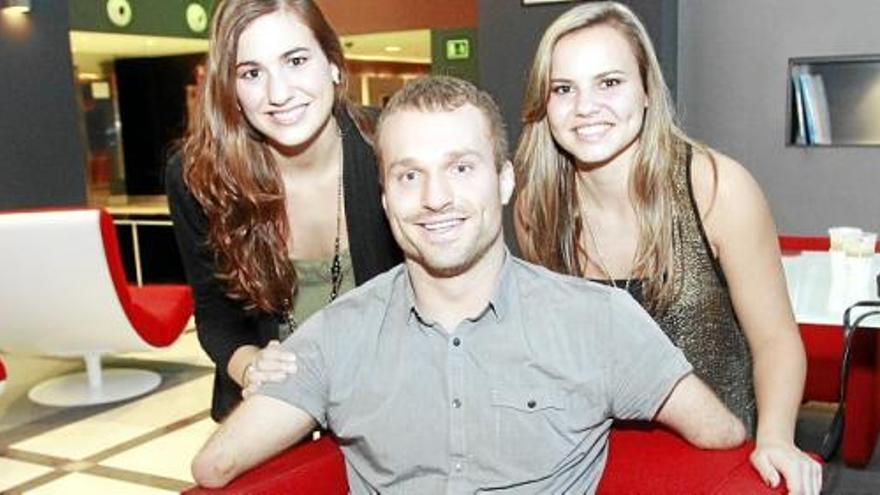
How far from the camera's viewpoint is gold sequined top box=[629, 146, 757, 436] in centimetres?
180

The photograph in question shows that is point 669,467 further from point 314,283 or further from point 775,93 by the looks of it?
point 775,93

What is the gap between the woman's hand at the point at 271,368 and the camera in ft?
5.34

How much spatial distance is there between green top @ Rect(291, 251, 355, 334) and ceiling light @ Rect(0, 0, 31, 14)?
14.9ft

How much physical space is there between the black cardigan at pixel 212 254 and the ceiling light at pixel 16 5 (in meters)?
4.30

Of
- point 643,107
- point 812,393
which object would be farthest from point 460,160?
point 812,393

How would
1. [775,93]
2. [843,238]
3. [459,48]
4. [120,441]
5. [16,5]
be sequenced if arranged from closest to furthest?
[843,238] → [120,441] → [775,93] → [16,5] → [459,48]

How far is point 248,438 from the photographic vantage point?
5.22 feet

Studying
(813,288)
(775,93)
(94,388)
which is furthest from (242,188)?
(775,93)

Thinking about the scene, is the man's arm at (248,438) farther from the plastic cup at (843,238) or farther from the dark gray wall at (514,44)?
the dark gray wall at (514,44)

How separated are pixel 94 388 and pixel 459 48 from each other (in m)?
5.34

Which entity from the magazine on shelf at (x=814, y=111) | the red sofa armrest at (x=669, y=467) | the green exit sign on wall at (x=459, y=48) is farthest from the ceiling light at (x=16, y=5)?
the red sofa armrest at (x=669, y=467)

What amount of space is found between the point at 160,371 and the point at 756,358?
4108 mm

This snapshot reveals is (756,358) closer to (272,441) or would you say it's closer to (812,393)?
(272,441)

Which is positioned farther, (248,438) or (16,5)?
(16,5)
